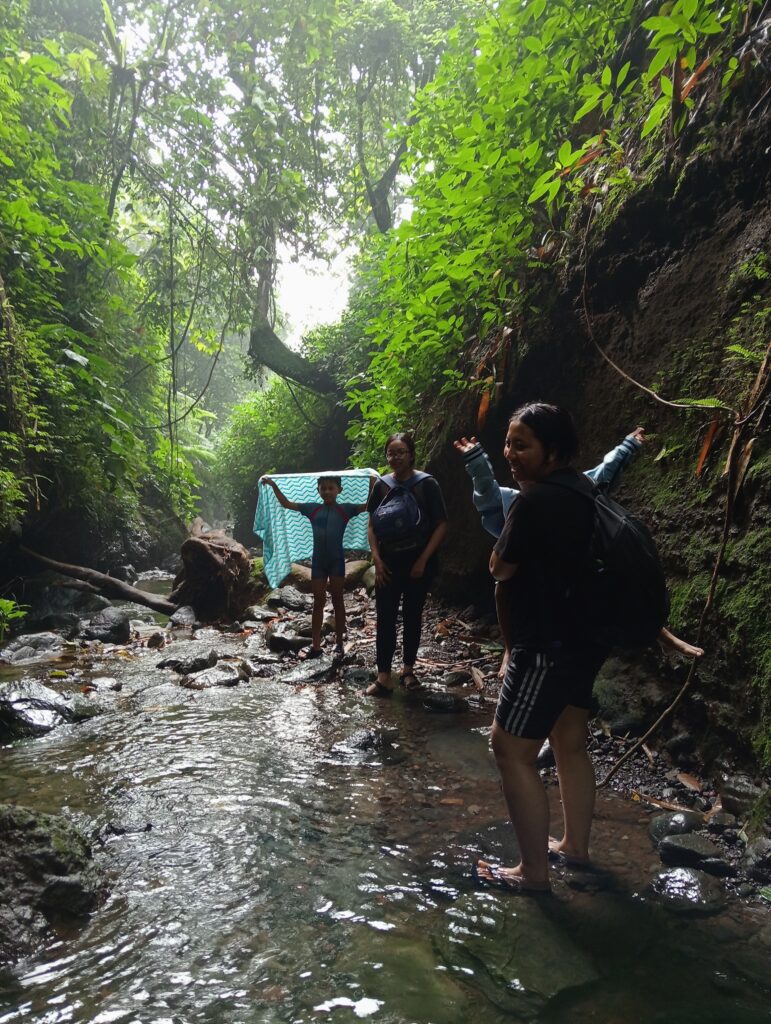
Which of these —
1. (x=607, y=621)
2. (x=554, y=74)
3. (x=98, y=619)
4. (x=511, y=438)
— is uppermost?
(x=554, y=74)

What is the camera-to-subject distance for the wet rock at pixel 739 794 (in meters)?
2.93

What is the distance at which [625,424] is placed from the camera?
15.7 ft

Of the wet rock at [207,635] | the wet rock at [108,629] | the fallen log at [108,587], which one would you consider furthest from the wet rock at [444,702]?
the fallen log at [108,587]

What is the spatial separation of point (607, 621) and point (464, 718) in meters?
2.73

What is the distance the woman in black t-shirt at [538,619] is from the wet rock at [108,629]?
7027 millimetres

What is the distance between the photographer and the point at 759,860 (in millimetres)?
2549

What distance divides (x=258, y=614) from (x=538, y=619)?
7383 millimetres

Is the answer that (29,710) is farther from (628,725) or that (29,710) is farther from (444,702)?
(628,725)

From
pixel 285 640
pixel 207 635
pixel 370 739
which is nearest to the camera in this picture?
pixel 370 739

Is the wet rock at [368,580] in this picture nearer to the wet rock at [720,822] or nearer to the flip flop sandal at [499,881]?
the wet rock at [720,822]

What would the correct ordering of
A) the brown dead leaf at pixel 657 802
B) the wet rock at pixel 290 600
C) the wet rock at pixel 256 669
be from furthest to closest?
the wet rock at pixel 290 600 → the wet rock at pixel 256 669 → the brown dead leaf at pixel 657 802

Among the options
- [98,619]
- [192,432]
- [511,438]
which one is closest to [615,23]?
[511,438]

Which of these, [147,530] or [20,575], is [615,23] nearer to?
[20,575]

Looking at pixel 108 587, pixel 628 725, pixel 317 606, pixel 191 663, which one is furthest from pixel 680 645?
pixel 108 587
